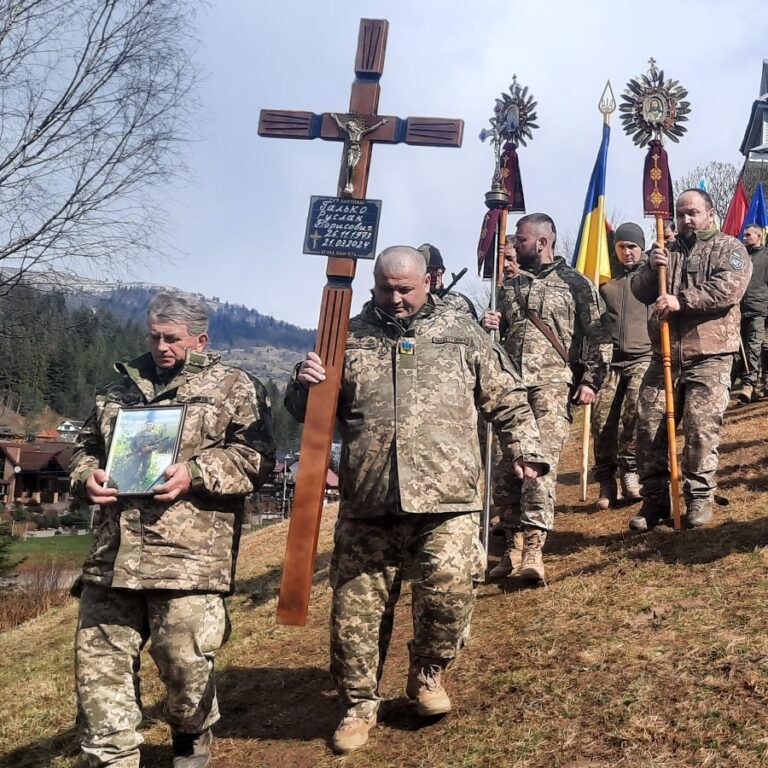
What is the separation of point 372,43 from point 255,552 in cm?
784

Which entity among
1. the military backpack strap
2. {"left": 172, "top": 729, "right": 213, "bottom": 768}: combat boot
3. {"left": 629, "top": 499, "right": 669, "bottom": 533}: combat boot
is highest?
the military backpack strap

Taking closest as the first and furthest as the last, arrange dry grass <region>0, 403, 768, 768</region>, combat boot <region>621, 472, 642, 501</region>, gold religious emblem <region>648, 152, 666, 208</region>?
1. dry grass <region>0, 403, 768, 768</region>
2. gold religious emblem <region>648, 152, 666, 208</region>
3. combat boot <region>621, 472, 642, 501</region>

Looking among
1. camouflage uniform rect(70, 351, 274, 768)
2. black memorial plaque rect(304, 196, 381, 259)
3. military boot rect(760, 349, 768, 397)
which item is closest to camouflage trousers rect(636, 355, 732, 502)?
black memorial plaque rect(304, 196, 381, 259)

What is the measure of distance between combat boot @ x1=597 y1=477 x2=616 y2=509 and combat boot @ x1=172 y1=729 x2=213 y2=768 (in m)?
5.22

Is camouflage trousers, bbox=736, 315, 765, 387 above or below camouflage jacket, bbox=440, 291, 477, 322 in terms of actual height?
above

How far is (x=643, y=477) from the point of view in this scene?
7105 mm

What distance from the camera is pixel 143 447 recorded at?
13.9ft

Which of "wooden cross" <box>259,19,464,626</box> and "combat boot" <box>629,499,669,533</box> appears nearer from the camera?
"wooden cross" <box>259,19,464,626</box>

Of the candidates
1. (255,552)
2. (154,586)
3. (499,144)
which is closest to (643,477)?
(499,144)

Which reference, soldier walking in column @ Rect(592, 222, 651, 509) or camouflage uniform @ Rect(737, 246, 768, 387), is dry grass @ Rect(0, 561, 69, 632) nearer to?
soldier walking in column @ Rect(592, 222, 651, 509)

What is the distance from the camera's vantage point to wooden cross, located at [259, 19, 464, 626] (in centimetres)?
459

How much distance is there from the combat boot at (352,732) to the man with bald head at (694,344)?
320 cm

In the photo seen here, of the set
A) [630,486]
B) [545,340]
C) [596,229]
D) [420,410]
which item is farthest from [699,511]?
[596,229]

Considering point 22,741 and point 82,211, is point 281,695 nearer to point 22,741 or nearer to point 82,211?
point 22,741
